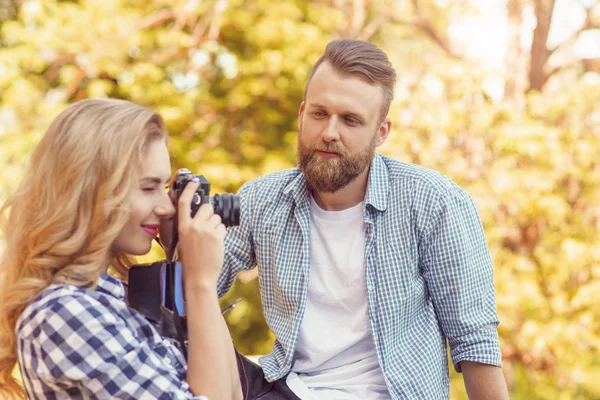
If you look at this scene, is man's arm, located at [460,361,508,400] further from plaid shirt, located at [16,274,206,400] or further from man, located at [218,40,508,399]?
plaid shirt, located at [16,274,206,400]

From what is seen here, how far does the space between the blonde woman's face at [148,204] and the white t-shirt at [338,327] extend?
0.72 meters

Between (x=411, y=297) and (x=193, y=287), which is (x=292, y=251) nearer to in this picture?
(x=411, y=297)

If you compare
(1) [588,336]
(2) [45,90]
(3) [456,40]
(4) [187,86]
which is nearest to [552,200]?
(1) [588,336]

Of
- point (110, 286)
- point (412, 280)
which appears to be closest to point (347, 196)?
point (412, 280)

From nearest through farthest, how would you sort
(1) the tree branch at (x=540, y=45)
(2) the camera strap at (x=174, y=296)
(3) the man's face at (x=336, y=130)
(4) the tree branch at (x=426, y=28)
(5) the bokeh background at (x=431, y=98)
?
1. (2) the camera strap at (x=174, y=296)
2. (3) the man's face at (x=336, y=130)
3. (5) the bokeh background at (x=431, y=98)
4. (1) the tree branch at (x=540, y=45)
5. (4) the tree branch at (x=426, y=28)

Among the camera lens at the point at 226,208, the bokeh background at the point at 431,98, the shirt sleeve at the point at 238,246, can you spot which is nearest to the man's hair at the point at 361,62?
the shirt sleeve at the point at 238,246

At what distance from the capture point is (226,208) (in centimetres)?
166

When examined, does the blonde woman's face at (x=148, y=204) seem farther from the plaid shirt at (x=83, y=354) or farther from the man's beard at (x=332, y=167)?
the man's beard at (x=332, y=167)

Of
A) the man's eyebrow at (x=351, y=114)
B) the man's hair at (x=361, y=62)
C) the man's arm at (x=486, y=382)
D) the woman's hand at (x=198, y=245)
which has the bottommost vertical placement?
the man's arm at (x=486, y=382)

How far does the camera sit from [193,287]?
155 cm

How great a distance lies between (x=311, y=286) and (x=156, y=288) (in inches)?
27.0

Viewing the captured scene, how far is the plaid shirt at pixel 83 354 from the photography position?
139cm

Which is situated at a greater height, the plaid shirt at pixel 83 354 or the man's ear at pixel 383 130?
the man's ear at pixel 383 130

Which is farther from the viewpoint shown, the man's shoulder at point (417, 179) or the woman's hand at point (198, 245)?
the man's shoulder at point (417, 179)
